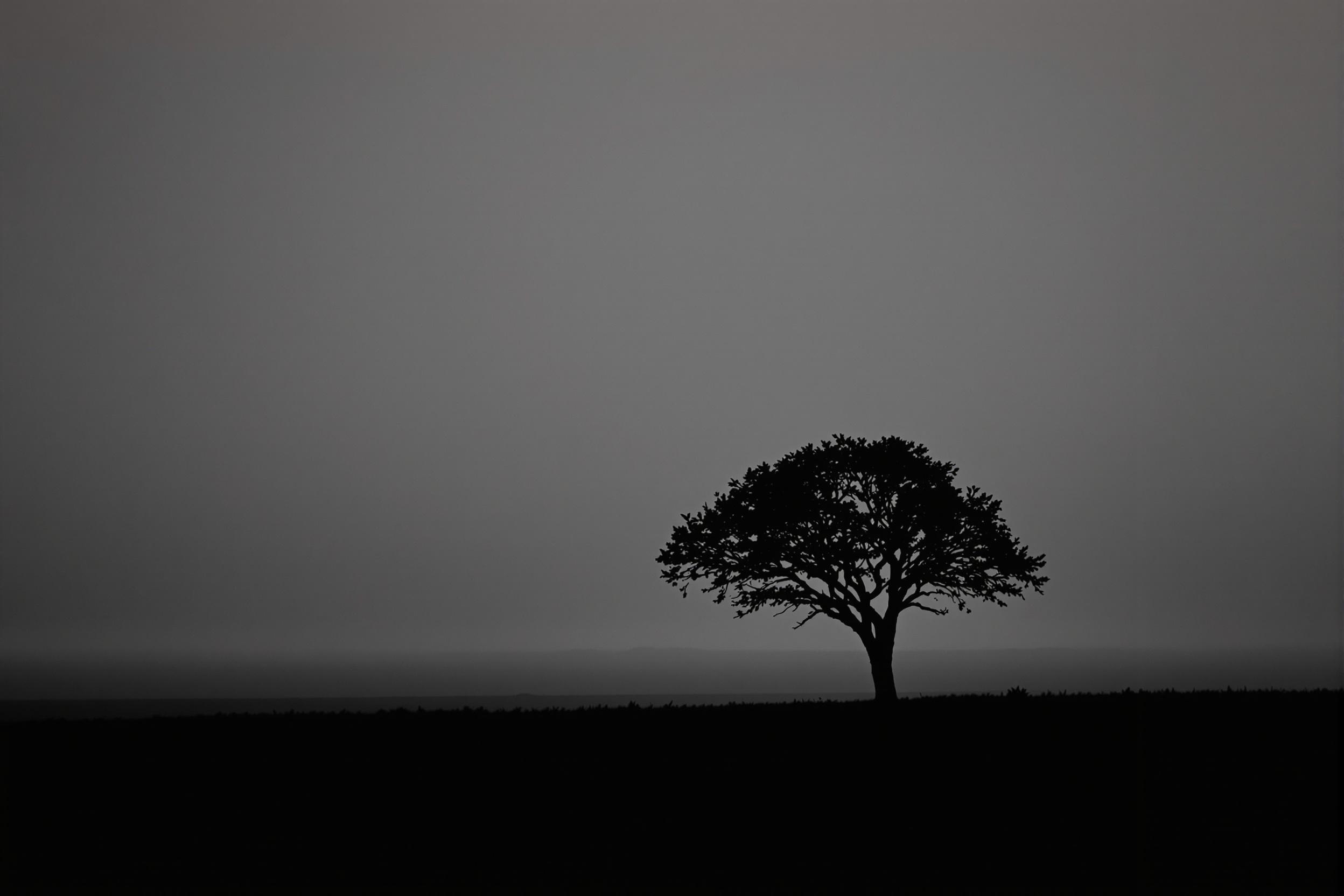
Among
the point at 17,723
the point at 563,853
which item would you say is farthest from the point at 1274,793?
the point at 17,723

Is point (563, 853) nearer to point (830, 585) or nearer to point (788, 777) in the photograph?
point (788, 777)

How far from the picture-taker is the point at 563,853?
15.7 metres

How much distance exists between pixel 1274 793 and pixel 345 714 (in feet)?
82.5

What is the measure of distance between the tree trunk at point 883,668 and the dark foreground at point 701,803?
42.3 ft

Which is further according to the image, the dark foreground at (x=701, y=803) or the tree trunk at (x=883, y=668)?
the tree trunk at (x=883, y=668)

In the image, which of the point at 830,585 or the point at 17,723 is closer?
the point at 17,723

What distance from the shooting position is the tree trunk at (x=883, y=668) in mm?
41094

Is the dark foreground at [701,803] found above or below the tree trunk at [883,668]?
below

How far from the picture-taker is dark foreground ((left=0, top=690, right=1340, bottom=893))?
14688 mm

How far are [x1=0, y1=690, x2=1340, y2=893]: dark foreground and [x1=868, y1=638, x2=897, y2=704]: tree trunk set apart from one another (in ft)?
42.3

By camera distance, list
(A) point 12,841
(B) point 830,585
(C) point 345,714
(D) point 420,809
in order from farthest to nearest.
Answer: (B) point 830,585
(C) point 345,714
(D) point 420,809
(A) point 12,841

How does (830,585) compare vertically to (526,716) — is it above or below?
above

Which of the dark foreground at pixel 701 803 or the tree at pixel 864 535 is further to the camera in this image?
the tree at pixel 864 535

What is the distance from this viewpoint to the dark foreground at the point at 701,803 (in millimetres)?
14688
